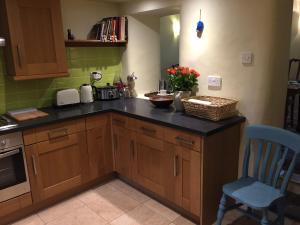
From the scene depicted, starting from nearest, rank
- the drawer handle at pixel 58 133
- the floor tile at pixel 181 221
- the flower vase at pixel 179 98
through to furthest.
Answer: the floor tile at pixel 181 221
the drawer handle at pixel 58 133
the flower vase at pixel 179 98

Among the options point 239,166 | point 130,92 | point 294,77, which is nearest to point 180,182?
point 239,166

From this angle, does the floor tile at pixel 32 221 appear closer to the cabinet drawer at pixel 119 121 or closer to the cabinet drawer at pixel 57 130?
the cabinet drawer at pixel 57 130

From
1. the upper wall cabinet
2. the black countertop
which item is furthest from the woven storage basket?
the upper wall cabinet

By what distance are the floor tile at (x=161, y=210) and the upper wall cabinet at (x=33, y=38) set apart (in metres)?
1.55

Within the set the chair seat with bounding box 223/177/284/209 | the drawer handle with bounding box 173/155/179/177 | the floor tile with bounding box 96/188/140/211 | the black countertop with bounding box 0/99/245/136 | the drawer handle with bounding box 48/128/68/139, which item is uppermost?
the black countertop with bounding box 0/99/245/136

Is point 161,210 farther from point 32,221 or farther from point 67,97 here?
point 67,97

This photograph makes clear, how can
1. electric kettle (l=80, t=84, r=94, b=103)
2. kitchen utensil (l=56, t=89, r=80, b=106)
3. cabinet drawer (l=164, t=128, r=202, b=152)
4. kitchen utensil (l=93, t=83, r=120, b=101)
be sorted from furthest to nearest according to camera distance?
kitchen utensil (l=93, t=83, r=120, b=101)
electric kettle (l=80, t=84, r=94, b=103)
kitchen utensil (l=56, t=89, r=80, b=106)
cabinet drawer (l=164, t=128, r=202, b=152)

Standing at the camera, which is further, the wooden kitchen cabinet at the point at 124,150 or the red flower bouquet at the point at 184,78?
the wooden kitchen cabinet at the point at 124,150

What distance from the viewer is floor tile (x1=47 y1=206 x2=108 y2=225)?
2215mm

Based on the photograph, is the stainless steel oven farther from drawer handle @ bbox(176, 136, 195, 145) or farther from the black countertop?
drawer handle @ bbox(176, 136, 195, 145)

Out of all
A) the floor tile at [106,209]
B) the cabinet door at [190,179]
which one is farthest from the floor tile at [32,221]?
the cabinet door at [190,179]

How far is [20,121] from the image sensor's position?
2.24m

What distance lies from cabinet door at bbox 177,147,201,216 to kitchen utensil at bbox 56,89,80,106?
1.34 m

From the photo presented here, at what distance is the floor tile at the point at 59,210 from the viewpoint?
2307mm
